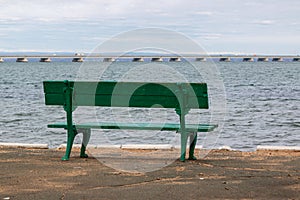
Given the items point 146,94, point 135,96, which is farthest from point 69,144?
point 146,94

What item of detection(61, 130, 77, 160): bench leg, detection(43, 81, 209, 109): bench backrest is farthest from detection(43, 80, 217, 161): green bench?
detection(61, 130, 77, 160): bench leg

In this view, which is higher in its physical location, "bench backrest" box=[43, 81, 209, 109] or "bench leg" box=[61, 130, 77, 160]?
"bench backrest" box=[43, 81, 209, 109]

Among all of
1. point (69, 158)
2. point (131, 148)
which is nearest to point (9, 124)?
point (131, 148)

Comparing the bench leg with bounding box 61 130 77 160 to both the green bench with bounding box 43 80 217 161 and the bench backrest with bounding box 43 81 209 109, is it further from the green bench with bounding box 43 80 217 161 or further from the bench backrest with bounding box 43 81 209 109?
the bench backrest with bounding box 43 81 209 109

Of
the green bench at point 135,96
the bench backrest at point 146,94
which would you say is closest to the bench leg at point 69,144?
the green bench at point 135,96

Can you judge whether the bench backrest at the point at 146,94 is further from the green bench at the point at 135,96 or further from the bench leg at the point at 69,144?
the bench leg at the point at 69,144

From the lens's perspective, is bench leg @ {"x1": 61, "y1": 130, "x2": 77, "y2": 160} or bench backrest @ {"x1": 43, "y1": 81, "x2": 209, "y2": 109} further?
bench leg @ {"x1": 61, "y1": 130, "x2": 77, "y2": 160}

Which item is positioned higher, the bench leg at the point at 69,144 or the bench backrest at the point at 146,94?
the bench backrest at the point at 146,94

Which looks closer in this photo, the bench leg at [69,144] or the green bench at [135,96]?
the green bench at [135,96]

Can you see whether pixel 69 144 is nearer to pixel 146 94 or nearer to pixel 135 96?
pixel 135 96

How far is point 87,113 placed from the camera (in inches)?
952

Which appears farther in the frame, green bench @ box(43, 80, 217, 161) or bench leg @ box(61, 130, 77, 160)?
bench leg @ box(61, 130, 77, 160)

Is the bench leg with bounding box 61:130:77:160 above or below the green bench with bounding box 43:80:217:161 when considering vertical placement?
below

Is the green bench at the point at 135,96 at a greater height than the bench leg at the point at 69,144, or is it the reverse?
the green bench at the point at 135,96
